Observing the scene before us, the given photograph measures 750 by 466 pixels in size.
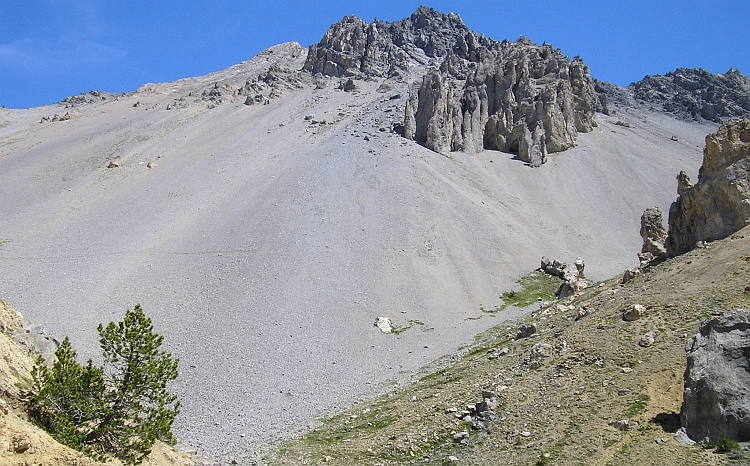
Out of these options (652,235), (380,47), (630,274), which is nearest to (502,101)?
(380,47)

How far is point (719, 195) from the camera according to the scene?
29.4m

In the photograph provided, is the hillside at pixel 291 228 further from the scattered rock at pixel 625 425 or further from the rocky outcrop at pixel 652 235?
the scattered rock at pixel 625 425

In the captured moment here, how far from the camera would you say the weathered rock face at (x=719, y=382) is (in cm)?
1609

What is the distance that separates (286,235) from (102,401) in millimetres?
41036

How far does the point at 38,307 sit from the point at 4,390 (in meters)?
30.3

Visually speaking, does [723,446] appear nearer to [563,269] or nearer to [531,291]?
[531,291]

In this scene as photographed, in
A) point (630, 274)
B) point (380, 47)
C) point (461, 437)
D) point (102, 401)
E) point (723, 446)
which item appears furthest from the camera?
point (380, 47)

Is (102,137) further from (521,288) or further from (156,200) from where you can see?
(521,288)

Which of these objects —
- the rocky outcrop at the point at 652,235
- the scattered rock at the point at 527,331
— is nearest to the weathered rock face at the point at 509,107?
the rocky outcrop at the point at 652,235

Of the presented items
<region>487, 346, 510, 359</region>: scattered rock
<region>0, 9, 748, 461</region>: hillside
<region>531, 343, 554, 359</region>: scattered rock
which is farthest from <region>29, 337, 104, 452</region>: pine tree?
<region>487, 346, 510, 359</region>: scattered rock

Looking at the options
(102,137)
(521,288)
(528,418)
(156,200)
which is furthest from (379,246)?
(102,137)

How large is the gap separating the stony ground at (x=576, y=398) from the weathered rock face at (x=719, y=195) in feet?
5.18

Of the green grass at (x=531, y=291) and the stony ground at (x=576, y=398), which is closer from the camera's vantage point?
the stony ground at (x=576, y=398)

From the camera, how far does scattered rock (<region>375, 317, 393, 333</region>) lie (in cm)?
4381
